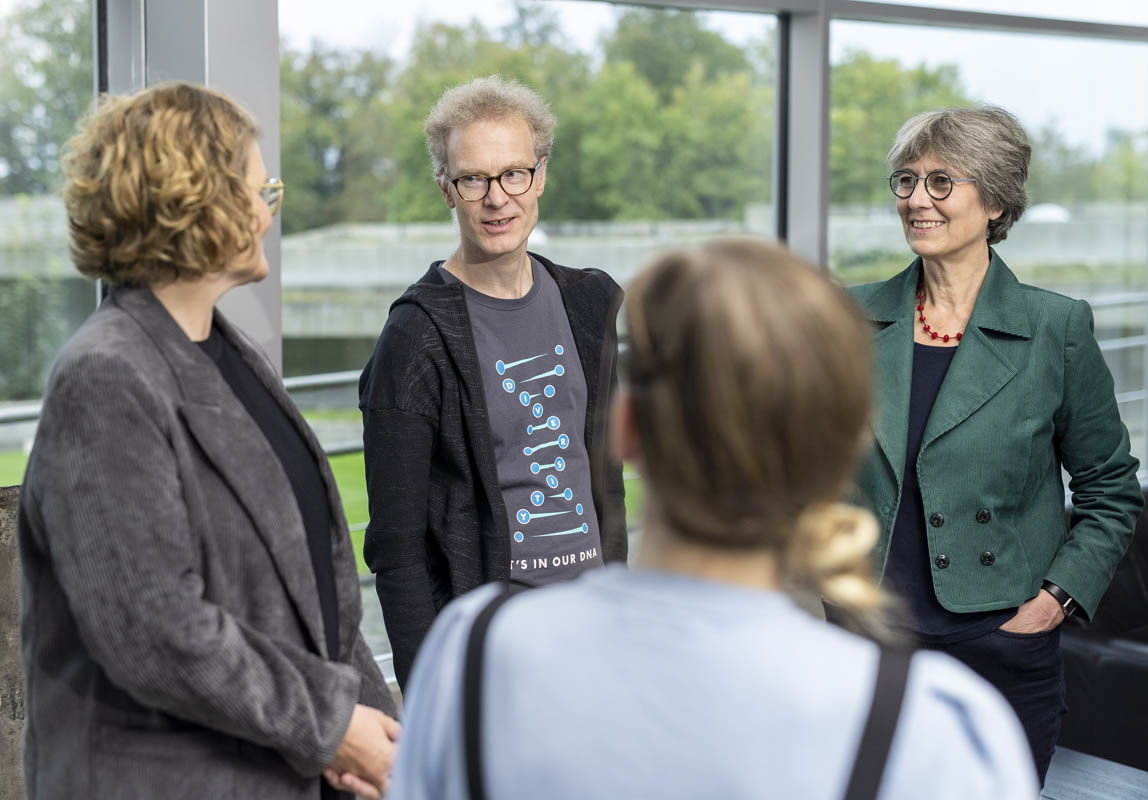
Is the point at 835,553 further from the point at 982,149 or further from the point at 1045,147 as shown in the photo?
the point at 1045,147

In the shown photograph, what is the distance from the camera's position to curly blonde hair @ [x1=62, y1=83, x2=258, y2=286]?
137 centimetres

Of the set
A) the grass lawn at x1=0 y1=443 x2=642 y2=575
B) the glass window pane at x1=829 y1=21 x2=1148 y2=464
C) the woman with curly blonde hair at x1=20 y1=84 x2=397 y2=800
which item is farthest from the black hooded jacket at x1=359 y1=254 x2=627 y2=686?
the glass window pane at x1=829 y1=21 x2=1148 y2=464

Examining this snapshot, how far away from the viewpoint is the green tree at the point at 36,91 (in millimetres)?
3654

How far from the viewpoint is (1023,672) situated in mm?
2131

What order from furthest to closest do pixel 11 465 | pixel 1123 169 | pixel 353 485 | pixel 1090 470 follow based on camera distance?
1. pixel 1123 169
2. pixel 353 485
3. pixel 11 465
4. pixel 1090 470

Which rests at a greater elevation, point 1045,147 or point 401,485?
point 1045,147

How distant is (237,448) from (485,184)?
779mm

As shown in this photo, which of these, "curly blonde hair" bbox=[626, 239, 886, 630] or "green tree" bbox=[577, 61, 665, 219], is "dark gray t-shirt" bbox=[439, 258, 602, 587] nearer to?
"curly blonde hair" bbox=[626, 239, 886, 630]

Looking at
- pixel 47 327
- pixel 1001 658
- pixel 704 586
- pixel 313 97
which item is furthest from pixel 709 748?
pixel 313 97

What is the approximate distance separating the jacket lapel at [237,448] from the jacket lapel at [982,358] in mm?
1138

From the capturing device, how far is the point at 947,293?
7.34 feet

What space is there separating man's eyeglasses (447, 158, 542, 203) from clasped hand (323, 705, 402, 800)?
88cm

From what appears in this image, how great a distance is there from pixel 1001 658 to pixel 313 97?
640 cm

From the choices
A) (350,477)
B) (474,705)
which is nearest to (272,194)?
(474,705)
